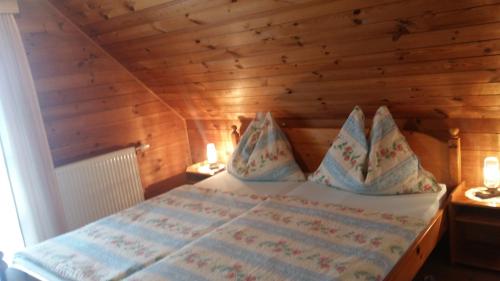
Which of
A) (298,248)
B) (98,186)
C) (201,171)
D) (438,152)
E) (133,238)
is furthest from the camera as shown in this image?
(201,171)

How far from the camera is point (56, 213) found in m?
3.09

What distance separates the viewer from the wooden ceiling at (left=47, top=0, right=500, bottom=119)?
80.6 inches

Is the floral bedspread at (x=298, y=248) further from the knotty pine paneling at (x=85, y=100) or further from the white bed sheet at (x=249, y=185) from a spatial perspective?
the knotty pine paneling at (x=85, y=100)

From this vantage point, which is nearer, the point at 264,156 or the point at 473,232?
the point at 473,232

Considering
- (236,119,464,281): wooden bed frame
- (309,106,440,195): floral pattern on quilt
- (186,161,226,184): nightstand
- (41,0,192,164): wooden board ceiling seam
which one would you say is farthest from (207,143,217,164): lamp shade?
(309,106,440,195): floral pattern on quilt

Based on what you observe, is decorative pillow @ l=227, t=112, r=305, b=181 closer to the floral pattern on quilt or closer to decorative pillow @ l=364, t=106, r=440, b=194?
the floral pattern on quilt

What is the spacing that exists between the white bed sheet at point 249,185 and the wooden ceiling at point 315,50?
64cm

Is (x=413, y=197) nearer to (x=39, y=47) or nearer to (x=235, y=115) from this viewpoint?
(x=235, y=115)

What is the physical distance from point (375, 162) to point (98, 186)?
224 centimetres

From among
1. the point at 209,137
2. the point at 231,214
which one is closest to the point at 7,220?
the point at 231,214

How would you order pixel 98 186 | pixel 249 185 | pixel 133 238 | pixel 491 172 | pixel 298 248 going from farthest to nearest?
1. pixel 98 186
2. pixel 249 185
3. pixel 491 172
4. pixel 133 238
5. pixel 298 248

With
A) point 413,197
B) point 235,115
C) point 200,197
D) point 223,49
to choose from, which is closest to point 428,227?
point 413,197

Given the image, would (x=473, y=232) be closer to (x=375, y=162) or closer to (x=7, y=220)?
(x=375, y=162)

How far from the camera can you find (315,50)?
252 centimetres
